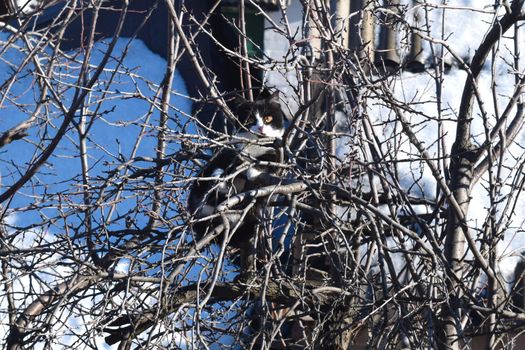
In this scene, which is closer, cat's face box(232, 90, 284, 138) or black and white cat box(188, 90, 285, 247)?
black and white cat box(188, 90, 285, 247)

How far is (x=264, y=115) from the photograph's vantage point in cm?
695

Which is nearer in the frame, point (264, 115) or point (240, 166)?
point (240, 166)

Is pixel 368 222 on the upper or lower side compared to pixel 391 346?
upper

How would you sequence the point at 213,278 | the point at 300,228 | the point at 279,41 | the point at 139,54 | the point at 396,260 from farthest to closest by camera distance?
1. the point at 139,54
2. the point at 279,41
3. the point at 396,260
4. the point at 300,228
5. the point at 213,278

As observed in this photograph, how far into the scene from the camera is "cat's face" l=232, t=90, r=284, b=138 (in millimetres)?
6852

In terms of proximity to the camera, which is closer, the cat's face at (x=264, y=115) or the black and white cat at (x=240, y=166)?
the black and white cat at (x=240, y=166)

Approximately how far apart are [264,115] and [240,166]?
1874 mm

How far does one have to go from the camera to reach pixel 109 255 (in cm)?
506

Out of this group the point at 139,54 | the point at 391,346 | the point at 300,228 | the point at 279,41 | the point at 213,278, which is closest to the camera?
the point at 213,278

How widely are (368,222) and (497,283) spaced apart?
0.67 m

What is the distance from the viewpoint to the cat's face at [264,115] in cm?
685

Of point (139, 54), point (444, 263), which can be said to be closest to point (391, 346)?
point (444, 263)

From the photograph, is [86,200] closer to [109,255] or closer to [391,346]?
[109,255]

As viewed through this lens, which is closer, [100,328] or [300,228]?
[100,328]
